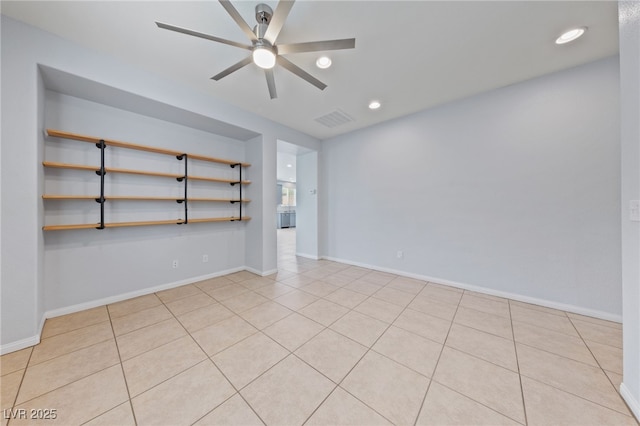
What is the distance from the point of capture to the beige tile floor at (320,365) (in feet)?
3.91

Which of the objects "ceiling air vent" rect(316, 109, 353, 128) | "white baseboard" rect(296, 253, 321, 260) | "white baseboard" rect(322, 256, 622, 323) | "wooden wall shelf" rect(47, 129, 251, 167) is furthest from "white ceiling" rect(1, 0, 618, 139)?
"white baseboard" rect(296, 253, 321, 260)

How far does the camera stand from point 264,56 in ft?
5.58

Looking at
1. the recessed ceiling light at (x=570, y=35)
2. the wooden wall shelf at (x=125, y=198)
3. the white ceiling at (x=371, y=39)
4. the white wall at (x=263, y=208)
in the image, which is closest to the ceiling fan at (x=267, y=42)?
the white ceiling at (x=371, y=39)

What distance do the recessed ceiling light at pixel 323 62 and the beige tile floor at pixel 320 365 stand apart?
2728 millimetres

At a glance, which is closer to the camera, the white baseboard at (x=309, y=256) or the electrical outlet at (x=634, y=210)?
the electrical outlet at (x=634, y=210)

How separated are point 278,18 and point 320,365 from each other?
2.52m

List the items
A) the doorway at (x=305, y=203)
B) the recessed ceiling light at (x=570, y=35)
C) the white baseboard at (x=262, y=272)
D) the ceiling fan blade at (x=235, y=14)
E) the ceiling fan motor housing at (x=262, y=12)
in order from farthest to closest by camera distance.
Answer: the doorway at (x=305, y=203)
the white baseboard at (x=262, y=272)
the recessed ceiling light at (x=570, y=35)
the ceiling fan motor housing at (x=262, y=12)
the ceiling fan blade at (x=235, y=14)

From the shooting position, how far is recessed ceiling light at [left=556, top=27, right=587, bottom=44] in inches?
71.7

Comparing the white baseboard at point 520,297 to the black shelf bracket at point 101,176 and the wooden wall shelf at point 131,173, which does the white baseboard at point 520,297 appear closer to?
the wooden wall shelf at point 131,173

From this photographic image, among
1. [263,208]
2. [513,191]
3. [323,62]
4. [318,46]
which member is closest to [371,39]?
[323,62]

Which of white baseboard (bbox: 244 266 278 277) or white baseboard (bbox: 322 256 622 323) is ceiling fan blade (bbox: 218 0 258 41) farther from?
white baseboard (bbox: 322 256 622 323)

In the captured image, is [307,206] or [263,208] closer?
[263,208]

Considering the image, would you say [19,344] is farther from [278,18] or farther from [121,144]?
[278,18]

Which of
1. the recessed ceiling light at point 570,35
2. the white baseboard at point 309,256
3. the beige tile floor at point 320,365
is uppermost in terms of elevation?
the recessed ceiling light at point 570,35
